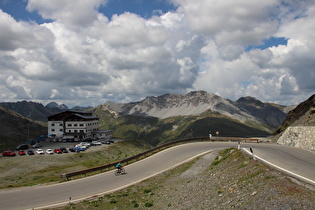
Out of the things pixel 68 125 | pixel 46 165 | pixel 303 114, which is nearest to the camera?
pixel 46 165

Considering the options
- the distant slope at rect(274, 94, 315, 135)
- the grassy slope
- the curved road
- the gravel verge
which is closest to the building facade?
the grassy slope

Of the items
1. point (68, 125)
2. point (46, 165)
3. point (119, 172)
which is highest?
point (68, 125)

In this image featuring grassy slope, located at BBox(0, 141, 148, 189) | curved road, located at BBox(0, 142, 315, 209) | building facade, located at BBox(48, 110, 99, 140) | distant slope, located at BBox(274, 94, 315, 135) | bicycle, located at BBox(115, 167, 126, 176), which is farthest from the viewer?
building facade, located at BBox(48, 110, 99, 140)

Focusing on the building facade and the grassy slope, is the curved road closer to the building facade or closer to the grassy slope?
the grassy slope

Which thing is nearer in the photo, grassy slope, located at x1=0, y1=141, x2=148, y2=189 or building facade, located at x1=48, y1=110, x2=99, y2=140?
grassy slope, located at x1=0, y1=141, x2=148, y2=189

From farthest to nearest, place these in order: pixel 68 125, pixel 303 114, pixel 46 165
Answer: pixel 68 125 → pixel 303 114 → pixel 46 165

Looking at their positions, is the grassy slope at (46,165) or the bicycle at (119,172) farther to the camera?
the grassy slope at (46,165)

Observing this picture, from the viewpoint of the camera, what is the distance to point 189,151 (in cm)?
5222

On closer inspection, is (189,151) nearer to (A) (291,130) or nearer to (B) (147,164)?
(B) (147,164)

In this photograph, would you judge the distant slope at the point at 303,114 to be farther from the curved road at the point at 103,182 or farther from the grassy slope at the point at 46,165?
the grassy slope at the point at 46,165

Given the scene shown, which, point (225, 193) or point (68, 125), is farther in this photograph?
point (68, 125)

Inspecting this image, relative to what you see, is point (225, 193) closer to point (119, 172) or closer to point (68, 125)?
point (119, 172)

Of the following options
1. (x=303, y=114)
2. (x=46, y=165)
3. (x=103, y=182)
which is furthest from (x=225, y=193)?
(x=303, y=114)

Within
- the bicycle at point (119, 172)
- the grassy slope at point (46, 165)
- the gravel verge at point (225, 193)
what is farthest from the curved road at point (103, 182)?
the grassy slope at point (46, 165)
